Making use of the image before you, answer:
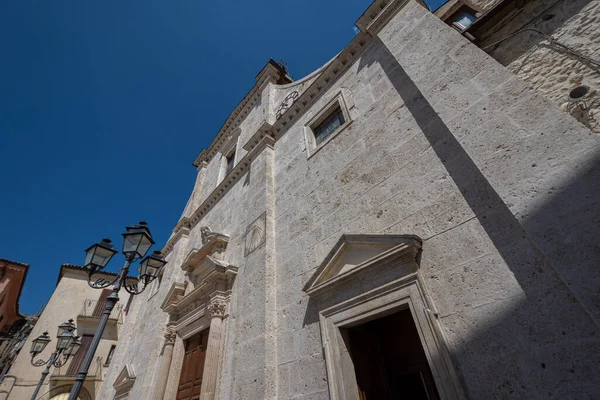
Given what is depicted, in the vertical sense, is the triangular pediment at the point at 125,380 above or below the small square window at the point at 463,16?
below

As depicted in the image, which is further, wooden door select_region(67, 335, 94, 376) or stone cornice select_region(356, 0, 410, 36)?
wooden door select_region(67, 335, 94, 376)

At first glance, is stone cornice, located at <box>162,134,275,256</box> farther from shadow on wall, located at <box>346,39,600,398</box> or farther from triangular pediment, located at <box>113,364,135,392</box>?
shadow on wall, located at <box>346,39,600,398</box>

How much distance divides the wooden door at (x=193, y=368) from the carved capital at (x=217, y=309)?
914 millimetres

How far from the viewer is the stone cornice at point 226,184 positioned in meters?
7.66

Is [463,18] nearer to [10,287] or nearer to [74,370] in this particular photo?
[10,287]

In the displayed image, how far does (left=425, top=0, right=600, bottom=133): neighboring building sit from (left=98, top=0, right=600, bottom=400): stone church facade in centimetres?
109

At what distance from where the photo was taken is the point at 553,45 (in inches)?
152

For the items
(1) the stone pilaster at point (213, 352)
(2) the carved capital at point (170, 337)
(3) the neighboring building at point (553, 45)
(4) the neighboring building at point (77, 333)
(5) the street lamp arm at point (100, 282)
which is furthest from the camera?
(4) the neighboring building at point (77, 333)

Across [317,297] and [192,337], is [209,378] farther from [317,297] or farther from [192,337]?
[317,297]

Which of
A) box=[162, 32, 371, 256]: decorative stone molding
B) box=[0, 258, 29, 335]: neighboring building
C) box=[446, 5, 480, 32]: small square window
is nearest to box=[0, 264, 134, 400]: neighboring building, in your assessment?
box=[0, 258, 29, 335]: neighboring building

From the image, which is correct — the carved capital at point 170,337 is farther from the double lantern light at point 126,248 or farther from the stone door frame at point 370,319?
the stone door frame at point 370,319

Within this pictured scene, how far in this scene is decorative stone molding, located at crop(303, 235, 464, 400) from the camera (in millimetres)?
2842

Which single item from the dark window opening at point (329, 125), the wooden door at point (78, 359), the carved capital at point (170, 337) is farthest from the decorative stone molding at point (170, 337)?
the wooden door at point (78, 359)

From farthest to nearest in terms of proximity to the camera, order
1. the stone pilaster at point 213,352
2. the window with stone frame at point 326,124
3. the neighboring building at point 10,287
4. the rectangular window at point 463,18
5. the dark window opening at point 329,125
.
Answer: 1. the neighboring building at point 10,287
2. the rectangular window at point 463,18
3. the dark window opening at point 329,125
4. the window with stone frame at point 326,124
5. the stone pilaster at point 213,352
